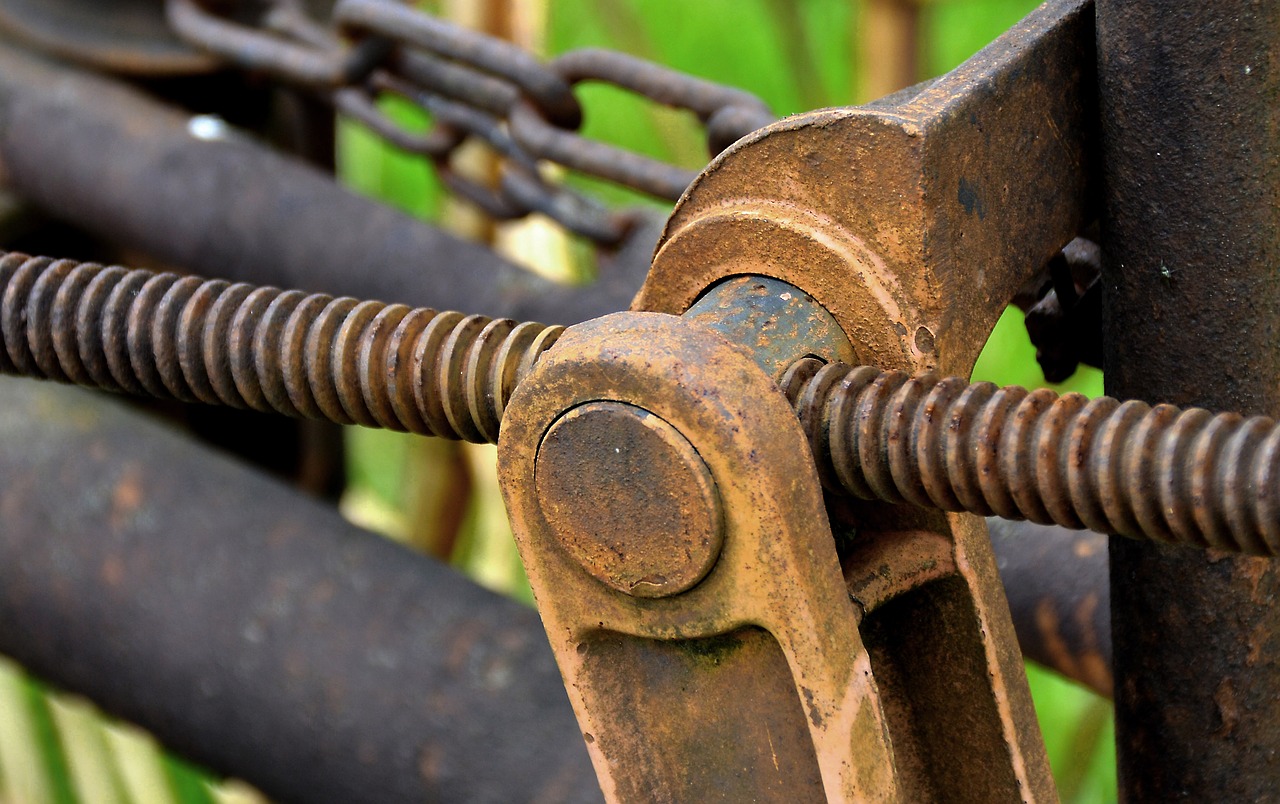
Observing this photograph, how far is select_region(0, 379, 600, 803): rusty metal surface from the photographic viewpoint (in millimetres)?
979

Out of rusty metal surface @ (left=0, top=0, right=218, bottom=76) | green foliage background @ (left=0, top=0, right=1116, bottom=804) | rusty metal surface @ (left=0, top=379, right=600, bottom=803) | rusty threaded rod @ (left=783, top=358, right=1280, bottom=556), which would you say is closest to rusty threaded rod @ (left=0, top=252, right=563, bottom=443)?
rusty threaded rod @ (left=783, top=358, right=1280, bottom=556)

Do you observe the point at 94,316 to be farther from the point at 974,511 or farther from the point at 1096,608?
the point at 1096,608

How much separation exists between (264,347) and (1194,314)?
15.1 inches

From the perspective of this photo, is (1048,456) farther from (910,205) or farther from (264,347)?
(264,347)

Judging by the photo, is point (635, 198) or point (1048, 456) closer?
point (1048, 456)

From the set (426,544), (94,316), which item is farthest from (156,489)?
(426,544)

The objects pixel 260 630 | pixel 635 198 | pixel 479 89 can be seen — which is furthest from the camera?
pixel 635 198

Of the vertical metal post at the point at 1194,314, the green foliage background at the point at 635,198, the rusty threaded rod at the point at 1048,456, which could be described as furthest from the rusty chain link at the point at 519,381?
the green foliage background at the point at 635,198

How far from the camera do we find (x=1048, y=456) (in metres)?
0.49

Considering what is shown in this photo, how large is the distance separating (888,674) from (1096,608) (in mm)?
328

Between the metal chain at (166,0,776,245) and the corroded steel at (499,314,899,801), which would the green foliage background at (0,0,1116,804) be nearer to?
the metal chain at (166,0,776,245)

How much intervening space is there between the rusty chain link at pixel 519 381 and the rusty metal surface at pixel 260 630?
382 mm

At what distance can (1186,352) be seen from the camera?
62 centimetres

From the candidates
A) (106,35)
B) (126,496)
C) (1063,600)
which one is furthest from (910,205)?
(106,35)
